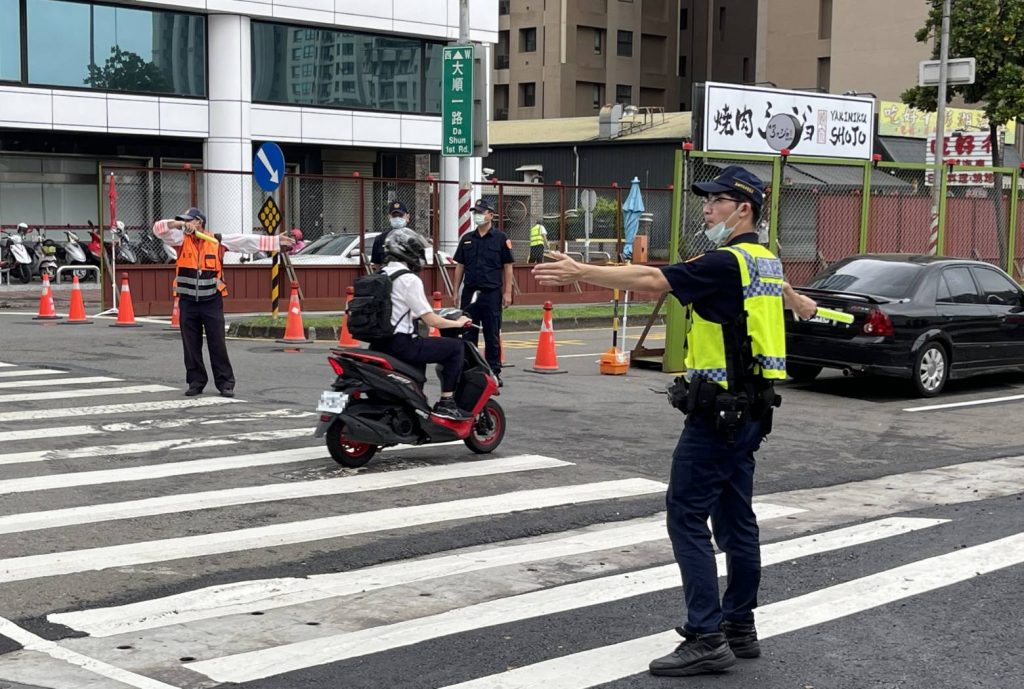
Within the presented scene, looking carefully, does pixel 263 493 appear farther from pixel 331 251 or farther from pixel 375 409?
pixel 331 251

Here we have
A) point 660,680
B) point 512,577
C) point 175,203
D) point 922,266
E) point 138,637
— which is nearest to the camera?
point 660,680

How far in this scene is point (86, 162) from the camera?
34125 millimetres

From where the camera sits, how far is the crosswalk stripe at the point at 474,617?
17.4 ft

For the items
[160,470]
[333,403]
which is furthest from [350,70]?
[333,403]

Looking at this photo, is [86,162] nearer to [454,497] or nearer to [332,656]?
[454,497]

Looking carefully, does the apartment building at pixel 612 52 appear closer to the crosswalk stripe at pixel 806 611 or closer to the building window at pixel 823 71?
the building window at pixel 823 71

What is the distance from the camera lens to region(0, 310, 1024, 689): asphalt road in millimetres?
5414

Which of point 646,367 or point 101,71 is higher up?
point 101,71

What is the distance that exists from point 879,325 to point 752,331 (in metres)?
8.99

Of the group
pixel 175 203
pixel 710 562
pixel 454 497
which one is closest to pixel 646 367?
pixel 454 497

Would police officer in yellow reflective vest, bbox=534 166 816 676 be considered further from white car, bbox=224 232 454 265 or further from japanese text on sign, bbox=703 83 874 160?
japanese text on sign, bbox=703 83 874 160

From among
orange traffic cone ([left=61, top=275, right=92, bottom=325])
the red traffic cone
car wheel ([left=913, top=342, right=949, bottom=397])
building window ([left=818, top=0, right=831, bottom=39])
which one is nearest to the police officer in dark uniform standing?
car wheel ([left=913, top=342, right=949, bottom=397])

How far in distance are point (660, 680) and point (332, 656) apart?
4.46 feet

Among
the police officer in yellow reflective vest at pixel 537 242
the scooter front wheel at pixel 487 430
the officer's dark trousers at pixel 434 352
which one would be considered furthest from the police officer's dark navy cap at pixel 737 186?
the police officer in yellow reflective vest at pixel 537 242
